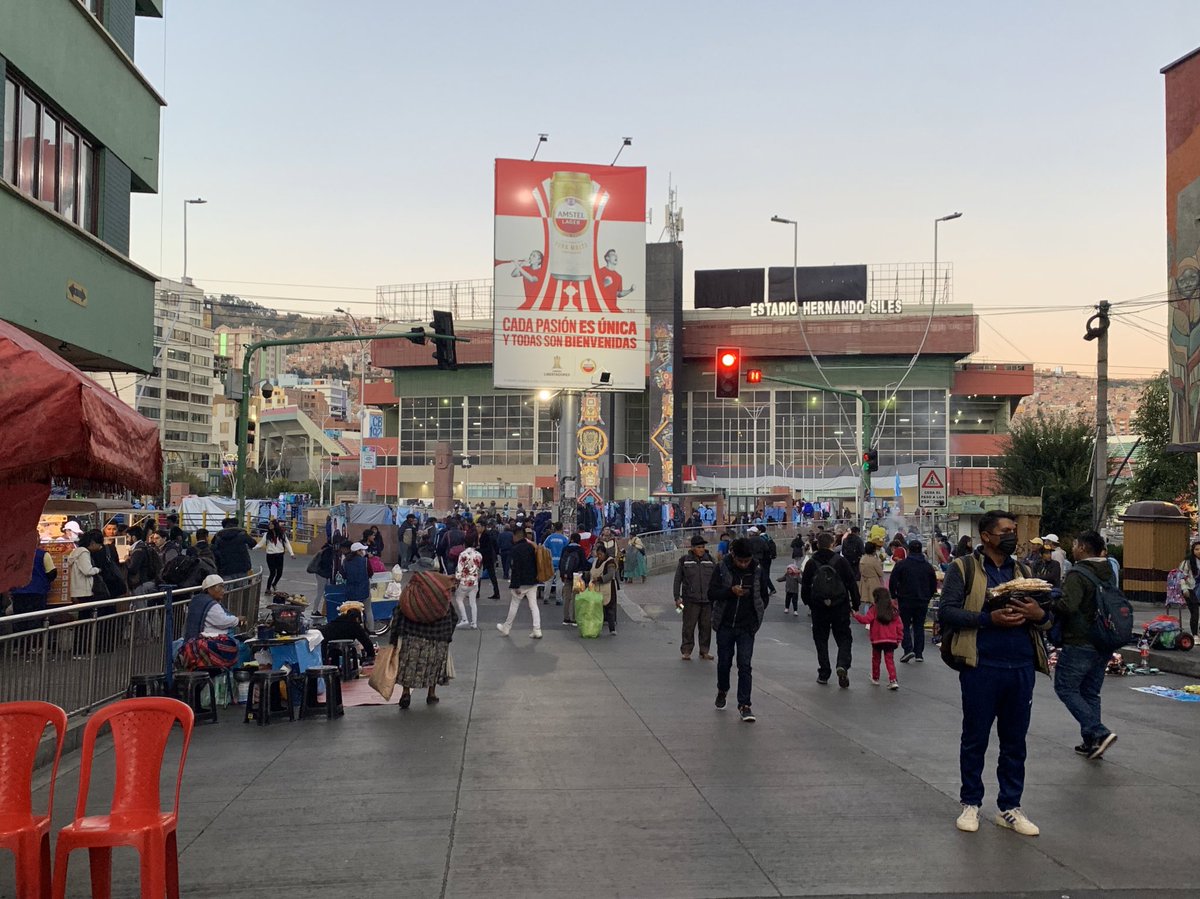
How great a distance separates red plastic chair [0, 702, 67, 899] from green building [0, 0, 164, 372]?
7896 millimetres

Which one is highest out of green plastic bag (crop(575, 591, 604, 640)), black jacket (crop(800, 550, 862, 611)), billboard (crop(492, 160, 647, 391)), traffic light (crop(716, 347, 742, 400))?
billboard (crop(492, 160, 647, 391))

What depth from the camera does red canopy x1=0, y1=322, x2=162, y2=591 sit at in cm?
439

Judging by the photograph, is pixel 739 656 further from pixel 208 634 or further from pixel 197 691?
pixel 208 634

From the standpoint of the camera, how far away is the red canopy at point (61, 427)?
4387 mm

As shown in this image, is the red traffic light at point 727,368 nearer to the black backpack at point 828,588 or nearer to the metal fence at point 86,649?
the black backpack at point 828,588

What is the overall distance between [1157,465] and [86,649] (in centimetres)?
4971

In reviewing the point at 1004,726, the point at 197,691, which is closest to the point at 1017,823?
the point at 1004,726

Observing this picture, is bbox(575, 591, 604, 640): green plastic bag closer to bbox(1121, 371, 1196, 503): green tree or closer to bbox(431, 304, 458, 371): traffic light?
bbox(431, 304, 458, 371): traffic light

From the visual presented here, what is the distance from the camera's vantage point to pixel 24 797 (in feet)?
16.6

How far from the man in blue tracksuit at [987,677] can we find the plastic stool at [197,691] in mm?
7290

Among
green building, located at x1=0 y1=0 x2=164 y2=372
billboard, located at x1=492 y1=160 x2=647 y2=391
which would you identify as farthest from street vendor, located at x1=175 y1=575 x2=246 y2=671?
billboard, located at x1=492 y1=160 x2=647 y2=391

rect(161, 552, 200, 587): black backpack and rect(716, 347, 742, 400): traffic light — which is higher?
rect(716, 347, 742, 400): traffic light

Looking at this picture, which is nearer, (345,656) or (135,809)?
(135,809)

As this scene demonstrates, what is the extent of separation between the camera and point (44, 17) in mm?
12758
